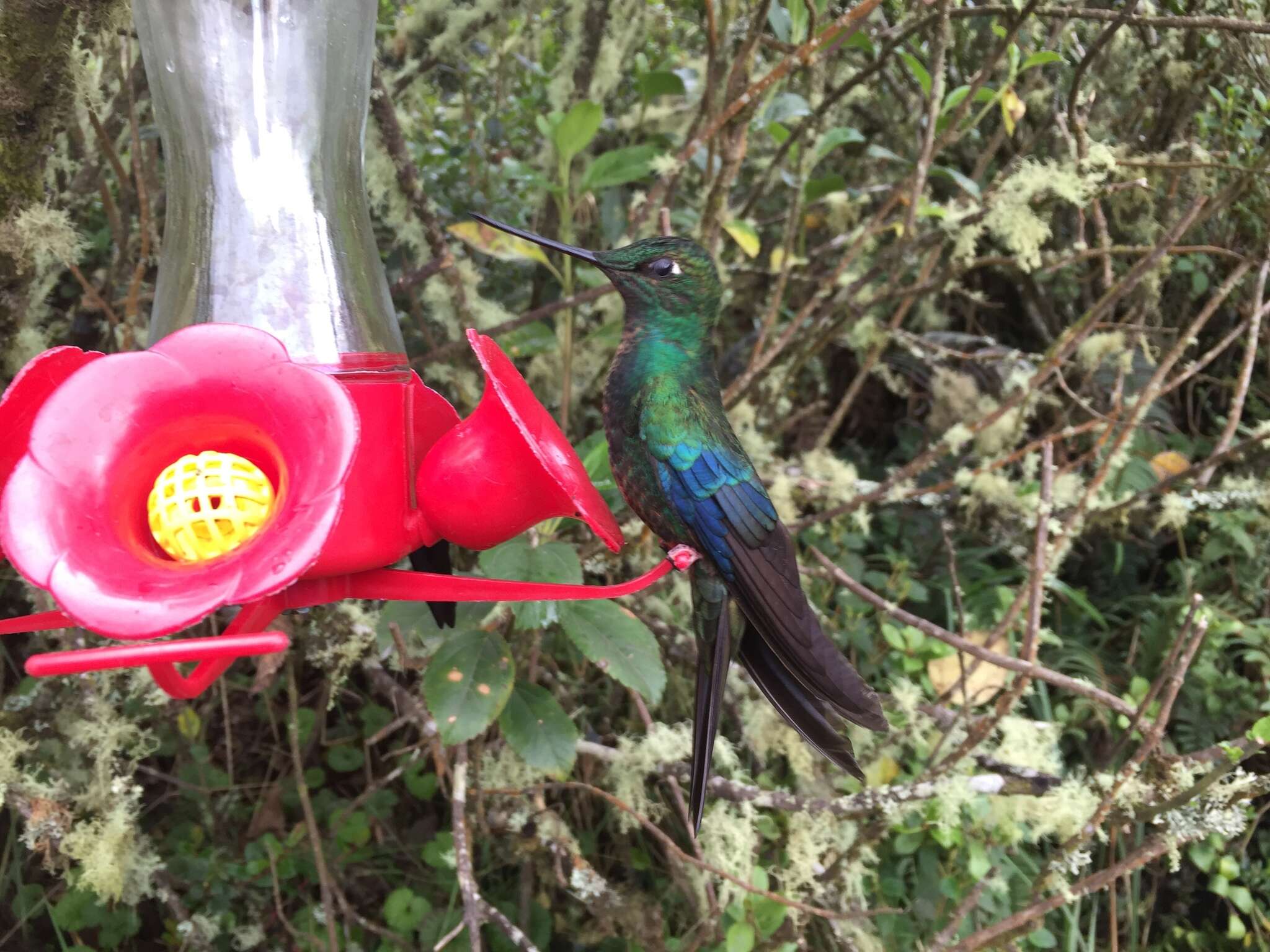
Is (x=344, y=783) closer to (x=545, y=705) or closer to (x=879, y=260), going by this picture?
(x=545, y=705)

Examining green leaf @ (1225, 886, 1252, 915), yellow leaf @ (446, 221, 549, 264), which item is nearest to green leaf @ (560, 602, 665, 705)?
yellow leaf @ (446, 221, 549, 264)

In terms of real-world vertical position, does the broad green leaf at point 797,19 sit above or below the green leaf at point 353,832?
above

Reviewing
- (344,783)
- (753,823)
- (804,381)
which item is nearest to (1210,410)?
(804,381)

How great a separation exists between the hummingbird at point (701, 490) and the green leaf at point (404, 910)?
46.3 inches

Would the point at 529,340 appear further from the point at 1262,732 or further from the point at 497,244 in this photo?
the point at 1262,732

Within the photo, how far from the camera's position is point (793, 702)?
1208 mm

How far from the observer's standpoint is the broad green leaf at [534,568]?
1382 mm

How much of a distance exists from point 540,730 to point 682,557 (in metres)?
0.65

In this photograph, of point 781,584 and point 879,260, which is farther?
point 879,260

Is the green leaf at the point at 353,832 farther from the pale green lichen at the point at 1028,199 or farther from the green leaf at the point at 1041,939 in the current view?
the pale green lichen at the point at 1028,199

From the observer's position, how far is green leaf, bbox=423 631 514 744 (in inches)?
55.5

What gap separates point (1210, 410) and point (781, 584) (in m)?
2.97

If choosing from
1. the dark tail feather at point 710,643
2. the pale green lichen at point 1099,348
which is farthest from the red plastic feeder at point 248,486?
the pale green lichen at point 1099,348

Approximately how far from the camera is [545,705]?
5.31 feet
